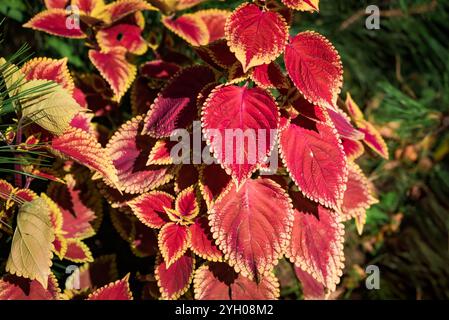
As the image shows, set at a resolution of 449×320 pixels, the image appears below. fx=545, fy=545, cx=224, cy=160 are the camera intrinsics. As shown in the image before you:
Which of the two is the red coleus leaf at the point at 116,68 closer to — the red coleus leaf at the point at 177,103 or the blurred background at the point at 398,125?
the red coleus leaf at the point at 177,103

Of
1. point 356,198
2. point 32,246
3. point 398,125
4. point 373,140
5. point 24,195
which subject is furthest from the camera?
point 398,125

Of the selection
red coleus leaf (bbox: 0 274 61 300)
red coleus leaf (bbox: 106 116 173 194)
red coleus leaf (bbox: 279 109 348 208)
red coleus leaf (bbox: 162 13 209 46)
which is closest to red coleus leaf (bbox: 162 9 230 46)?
red coleus leaf (bbox: 162 13 209 46)

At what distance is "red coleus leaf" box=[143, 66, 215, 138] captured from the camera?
0.97m

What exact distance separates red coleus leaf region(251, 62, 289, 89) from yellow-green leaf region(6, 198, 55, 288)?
409 millimetres

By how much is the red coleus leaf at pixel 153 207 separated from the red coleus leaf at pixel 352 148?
0.37 m

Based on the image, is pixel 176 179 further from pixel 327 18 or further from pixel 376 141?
pixel 327 18

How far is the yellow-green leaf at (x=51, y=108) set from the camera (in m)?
0.88

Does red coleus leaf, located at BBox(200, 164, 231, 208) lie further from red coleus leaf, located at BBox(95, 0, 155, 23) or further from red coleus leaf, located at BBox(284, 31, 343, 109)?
red coleus leaf, located at BBox(95, 0, 155, 23)

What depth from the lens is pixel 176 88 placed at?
1.00m

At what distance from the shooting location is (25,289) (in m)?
0.95

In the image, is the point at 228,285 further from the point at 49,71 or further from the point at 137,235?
the point at 49,71

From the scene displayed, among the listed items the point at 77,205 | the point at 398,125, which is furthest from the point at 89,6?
the point at 398,125

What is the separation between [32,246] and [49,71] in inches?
13.6

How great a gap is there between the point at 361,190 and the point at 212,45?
40cm
